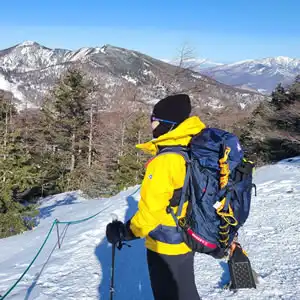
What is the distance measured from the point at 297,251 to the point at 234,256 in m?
1.64

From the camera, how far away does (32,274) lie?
5109mm

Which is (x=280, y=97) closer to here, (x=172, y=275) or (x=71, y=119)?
(x=71, y=119)

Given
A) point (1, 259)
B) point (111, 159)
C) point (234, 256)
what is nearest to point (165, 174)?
point (234, 256)

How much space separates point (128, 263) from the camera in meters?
5.15

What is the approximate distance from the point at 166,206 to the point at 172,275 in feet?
1.68

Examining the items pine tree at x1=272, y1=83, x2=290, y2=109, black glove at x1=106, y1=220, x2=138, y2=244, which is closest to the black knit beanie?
black glove at x1=106, y1=220, x2=138, y2=244

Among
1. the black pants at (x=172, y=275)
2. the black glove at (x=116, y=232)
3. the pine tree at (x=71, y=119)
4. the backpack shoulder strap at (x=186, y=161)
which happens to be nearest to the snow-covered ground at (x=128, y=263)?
the black glove at (x=116, y=232)

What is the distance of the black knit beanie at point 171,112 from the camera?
257cm

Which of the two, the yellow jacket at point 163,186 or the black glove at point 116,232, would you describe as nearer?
the yellow jacket at point 163,186

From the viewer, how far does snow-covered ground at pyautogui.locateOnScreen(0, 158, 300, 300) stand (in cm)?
421

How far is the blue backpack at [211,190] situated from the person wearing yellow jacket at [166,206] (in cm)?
6

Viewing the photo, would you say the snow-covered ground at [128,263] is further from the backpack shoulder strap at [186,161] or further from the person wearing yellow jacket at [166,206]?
the backpack shoulder strap at [186,161]

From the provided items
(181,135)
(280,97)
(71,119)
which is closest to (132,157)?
(71,119)

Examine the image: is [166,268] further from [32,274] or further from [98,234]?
[98,234]
